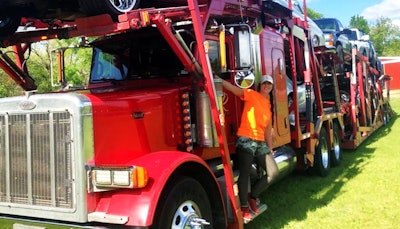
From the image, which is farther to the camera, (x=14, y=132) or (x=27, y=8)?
(x=27, y=8)

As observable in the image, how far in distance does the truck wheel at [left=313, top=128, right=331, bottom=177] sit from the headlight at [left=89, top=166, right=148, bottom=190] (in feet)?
18.3

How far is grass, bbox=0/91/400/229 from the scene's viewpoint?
576 centimetres

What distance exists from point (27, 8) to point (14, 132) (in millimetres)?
1560

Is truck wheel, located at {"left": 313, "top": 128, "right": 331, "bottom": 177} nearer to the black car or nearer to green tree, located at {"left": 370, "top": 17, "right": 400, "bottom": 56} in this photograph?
the black car

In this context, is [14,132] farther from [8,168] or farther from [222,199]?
[222,199]

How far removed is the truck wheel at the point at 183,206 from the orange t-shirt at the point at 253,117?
3.79 ft

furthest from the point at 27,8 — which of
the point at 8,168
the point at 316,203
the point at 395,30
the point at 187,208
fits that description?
the point at 395,30

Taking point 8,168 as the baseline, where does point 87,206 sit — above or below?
below

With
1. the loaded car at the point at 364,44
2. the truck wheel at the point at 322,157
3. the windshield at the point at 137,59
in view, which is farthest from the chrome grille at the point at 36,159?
the loaded car at the point at 364,44

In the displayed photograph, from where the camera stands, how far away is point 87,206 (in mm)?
3639

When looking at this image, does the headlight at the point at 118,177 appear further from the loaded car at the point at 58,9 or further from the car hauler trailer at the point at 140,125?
the loaded car at the point at 58,9

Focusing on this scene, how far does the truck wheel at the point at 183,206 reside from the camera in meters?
3.78

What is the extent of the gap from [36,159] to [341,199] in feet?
15.2

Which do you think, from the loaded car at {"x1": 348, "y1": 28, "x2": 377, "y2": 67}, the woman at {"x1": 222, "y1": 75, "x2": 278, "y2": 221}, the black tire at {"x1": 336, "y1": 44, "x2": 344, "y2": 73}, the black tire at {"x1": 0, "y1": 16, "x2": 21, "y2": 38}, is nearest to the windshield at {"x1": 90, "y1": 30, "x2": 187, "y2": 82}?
the woman at {"x1": 222, "y1": 75, "x2": 278, "y2": 221}
